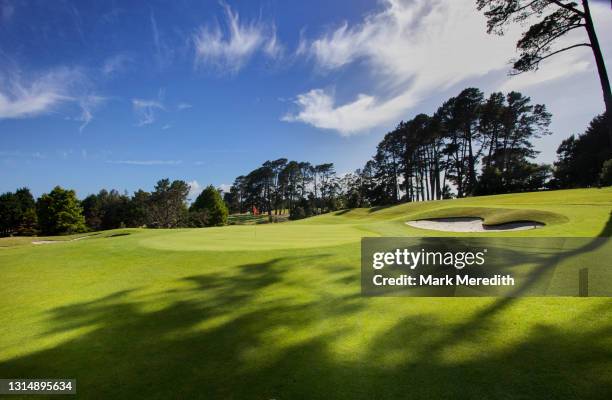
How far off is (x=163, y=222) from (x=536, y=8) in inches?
2206

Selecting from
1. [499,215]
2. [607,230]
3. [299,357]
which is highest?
[499,215]

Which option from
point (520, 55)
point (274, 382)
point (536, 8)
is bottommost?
point (274, 382)

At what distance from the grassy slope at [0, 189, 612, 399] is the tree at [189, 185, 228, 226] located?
175 feet

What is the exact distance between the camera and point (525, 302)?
5.90m

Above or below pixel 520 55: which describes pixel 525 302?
below

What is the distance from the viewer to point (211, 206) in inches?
2441

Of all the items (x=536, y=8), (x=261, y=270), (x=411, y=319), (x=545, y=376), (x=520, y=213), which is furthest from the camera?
(x=520, y=213)

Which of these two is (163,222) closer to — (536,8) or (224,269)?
(224,269)

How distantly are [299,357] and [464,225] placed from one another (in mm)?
21506

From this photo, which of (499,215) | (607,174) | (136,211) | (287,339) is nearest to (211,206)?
(136,211)

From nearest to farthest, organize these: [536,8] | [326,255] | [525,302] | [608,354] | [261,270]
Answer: [608,354], [525,302], [261,270], [326,255], [536,8]

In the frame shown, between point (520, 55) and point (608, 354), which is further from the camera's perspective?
point (520, 55)

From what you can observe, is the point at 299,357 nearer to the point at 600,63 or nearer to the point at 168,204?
the point at 600,63


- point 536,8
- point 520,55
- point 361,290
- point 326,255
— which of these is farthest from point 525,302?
point 536,8
